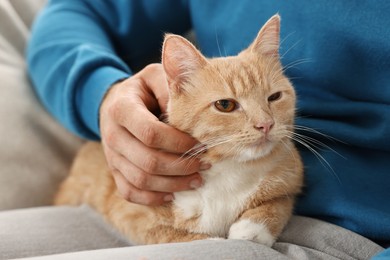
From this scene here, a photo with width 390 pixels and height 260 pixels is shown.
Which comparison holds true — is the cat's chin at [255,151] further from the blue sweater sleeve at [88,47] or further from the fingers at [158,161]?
the blue sweater sleeve at [88,47]

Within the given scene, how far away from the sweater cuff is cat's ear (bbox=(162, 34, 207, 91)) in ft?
1.02

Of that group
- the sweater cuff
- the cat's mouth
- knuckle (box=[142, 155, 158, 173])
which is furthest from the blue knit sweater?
knuckle (box=[142, 155, 158, 173])

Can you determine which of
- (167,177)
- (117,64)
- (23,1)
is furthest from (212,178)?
(23,1)

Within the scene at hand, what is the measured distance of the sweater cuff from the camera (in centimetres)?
132

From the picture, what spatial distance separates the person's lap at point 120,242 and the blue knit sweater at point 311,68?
8 cm

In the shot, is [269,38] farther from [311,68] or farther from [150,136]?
[150,136]

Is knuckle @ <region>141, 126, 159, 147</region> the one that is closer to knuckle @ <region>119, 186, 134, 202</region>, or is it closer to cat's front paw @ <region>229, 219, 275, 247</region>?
knuckle @ <region>119, 186, 134, 202</region>

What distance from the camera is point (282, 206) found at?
112cm

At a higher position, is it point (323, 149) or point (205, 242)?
point (323, 149)

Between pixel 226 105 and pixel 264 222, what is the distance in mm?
291

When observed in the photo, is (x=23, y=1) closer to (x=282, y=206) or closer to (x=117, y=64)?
(x=117, y=64)

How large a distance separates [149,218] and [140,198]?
67 mm

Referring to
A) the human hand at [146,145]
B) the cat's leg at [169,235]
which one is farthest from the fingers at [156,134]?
the cat's leg at [169,235]

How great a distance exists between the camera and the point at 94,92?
1331 millimetres
